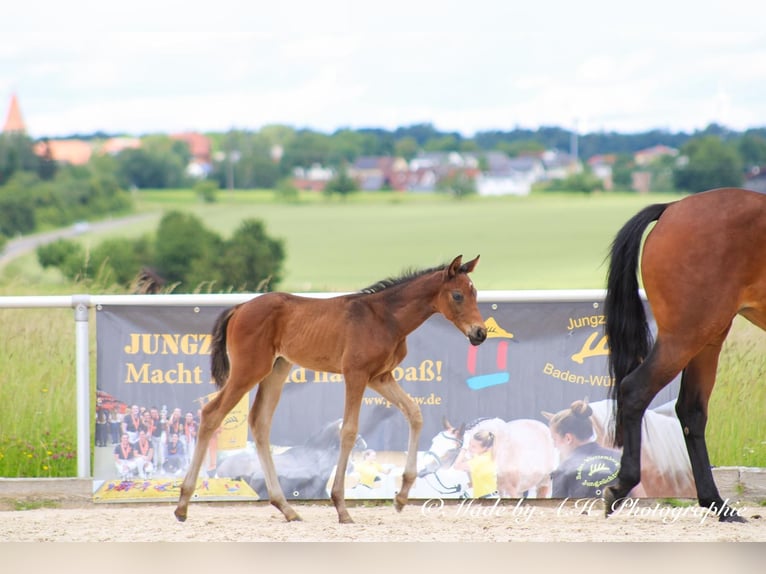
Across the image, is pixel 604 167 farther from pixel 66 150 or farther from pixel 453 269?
pixel 453 269

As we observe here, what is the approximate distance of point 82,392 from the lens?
23.6ft

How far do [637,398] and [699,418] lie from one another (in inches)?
20.8

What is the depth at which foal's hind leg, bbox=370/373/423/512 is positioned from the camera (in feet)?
20.2

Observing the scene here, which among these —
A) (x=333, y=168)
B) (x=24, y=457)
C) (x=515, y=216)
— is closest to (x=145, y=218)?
(x=333, y=168)

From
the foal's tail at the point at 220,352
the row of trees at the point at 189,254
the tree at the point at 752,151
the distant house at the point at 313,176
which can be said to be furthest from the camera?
the distant house at the point at 313,176

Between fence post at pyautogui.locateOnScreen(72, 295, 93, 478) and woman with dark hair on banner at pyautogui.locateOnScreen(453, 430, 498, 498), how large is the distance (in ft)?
7.80

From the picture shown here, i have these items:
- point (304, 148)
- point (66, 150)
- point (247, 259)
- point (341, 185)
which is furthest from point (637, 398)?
point (66, 150)

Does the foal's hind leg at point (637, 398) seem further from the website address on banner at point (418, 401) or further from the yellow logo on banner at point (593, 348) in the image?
the website address on banner at point (418, 401)

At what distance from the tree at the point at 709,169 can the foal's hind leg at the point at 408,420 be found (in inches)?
3055

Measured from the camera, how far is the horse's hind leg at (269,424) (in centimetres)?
629

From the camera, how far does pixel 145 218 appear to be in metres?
87.1

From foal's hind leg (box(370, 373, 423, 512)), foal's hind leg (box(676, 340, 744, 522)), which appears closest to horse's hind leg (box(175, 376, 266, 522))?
foal's hind leg (box(370, 373, 423, 512))

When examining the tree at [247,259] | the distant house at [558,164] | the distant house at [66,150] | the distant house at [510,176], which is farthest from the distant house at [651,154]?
the distant house at [66,150]

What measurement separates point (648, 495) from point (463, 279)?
6.79ft
